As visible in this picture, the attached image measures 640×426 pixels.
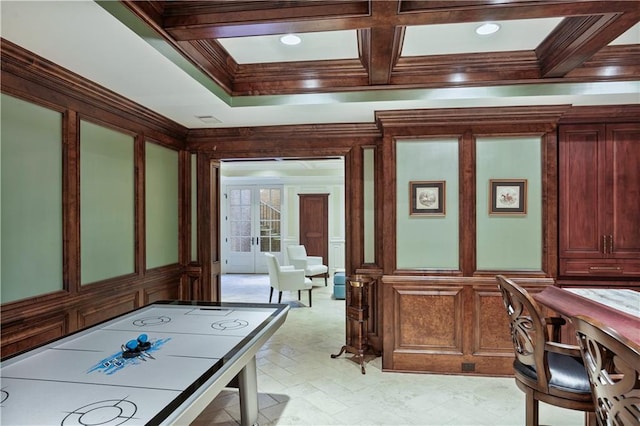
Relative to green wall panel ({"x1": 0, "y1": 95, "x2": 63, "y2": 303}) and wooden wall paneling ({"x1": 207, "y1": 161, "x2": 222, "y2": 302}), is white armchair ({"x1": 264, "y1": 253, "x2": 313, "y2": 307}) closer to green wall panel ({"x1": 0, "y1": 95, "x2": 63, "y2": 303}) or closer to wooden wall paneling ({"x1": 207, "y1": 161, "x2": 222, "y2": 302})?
wooden wall paneling ({"x1": 207, "y1": 161, "x2": 222, "y2": 302})

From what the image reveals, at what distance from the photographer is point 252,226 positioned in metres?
9.96

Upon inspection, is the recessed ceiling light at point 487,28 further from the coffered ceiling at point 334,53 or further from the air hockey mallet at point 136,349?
the air hockey mallet at point 136,349

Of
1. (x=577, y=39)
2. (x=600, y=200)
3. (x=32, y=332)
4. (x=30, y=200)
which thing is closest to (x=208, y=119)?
(x=30, y=200)

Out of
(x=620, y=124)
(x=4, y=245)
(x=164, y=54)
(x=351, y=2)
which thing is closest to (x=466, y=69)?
(x=351, y=2)

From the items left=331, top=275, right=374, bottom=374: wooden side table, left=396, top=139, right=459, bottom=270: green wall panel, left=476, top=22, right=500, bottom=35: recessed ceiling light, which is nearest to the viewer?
left=476, top=22, right=500, bottom=35: recessed ceiling light

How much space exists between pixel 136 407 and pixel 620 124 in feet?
14.5

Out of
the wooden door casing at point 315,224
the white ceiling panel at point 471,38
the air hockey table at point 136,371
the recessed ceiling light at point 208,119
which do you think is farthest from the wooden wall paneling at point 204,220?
the wooden door casing at point 315,224

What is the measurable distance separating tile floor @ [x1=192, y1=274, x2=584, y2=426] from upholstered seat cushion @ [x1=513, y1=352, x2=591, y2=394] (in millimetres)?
887

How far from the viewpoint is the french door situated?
388 inches

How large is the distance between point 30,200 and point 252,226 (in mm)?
7634

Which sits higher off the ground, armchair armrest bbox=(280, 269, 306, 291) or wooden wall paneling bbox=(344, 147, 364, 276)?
wooden wall paneling bbox=(344, 147, 364, 276)

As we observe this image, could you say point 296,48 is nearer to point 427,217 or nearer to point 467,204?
point 427,217

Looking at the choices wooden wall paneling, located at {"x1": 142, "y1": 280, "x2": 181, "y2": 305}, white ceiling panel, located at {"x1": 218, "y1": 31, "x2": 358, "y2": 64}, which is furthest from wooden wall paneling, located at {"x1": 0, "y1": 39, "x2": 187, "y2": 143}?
wooden wall paneling, located at {"x1": 142, "y1": 280, "x2": 181, "y2": 305}

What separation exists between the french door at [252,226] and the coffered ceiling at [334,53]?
6.09 m
